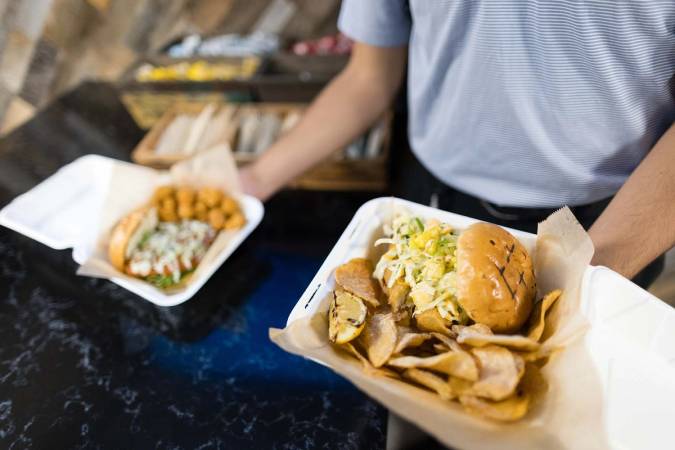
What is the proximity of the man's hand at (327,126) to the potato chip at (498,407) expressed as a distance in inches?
45.3

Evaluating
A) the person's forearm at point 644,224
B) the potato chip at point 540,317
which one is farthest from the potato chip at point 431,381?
the person's forearm at point 644,224

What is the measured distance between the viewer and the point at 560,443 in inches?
28.4

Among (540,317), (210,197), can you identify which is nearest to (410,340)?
(540,317)

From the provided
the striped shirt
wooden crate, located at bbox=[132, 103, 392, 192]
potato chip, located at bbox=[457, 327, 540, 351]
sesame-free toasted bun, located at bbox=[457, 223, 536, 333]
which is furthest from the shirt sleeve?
potato chip, located at bbox=[457, 327, 540, 351]

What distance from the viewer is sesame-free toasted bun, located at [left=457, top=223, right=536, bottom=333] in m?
0.82

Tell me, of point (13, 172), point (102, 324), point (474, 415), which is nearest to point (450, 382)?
point (474, 415)

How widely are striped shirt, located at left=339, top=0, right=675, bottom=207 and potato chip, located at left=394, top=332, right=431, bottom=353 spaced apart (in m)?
0.72

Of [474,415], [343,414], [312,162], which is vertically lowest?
[343,414]

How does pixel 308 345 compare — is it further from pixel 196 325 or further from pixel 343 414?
pixel 196 325

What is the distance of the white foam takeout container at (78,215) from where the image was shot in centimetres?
133

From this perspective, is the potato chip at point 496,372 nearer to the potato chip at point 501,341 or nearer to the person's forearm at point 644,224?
the potato chip at point 501,341

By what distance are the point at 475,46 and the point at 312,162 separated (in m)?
0.78

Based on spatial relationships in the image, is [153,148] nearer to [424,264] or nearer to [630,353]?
[424,264]

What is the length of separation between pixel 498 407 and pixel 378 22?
46.6 inches
